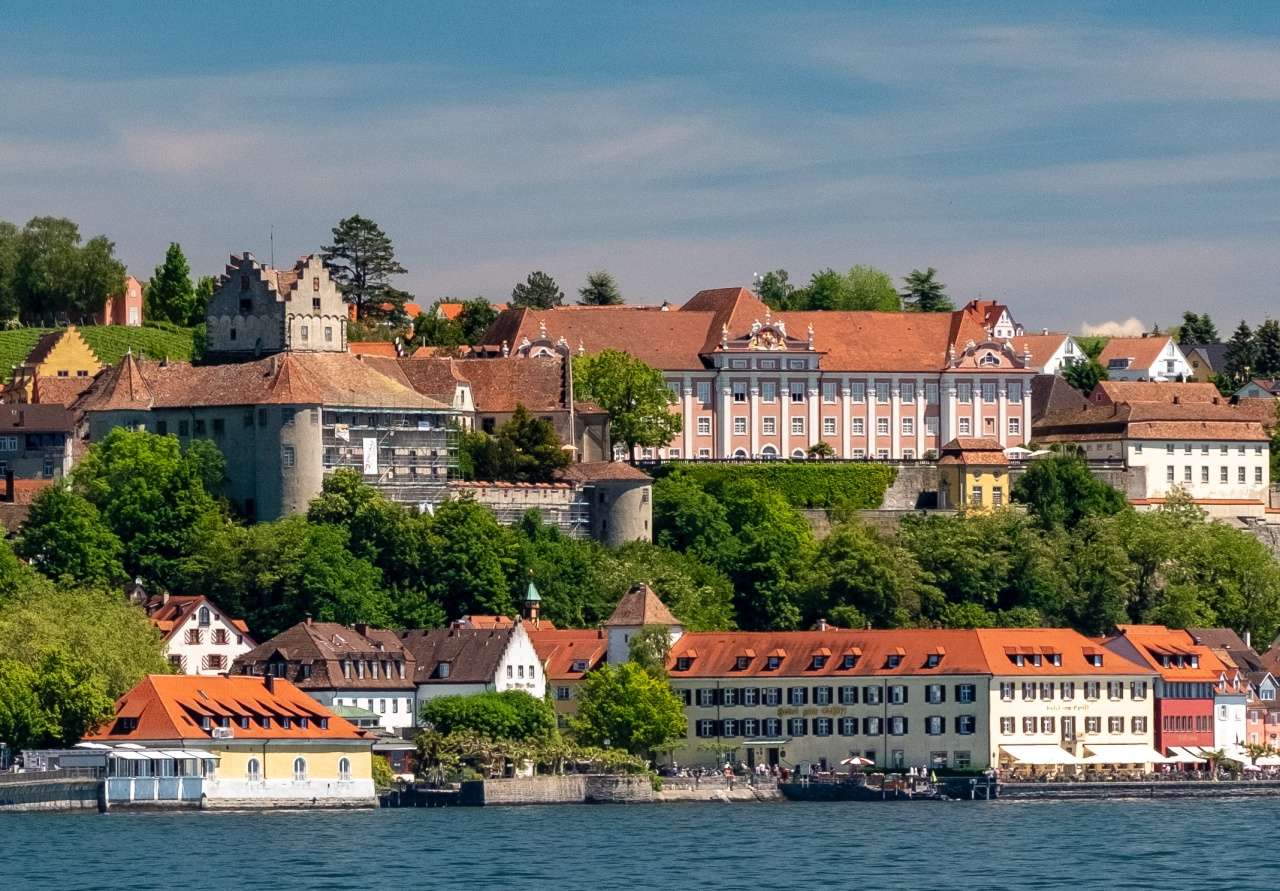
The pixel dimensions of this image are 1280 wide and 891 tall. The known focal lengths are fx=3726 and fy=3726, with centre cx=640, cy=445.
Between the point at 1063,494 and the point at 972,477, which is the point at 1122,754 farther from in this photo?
the point at 972,477

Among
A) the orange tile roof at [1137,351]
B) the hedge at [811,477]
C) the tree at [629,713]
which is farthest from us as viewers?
the orange tile roof at [1137,351]

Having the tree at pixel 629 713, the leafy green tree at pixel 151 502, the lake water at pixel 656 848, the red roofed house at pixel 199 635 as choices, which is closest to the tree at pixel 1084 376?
the leafy green tree at pixel 151 502

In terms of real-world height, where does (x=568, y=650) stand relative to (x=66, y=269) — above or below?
below

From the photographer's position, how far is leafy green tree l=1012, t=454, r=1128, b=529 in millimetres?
130125

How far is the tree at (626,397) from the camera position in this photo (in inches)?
5162

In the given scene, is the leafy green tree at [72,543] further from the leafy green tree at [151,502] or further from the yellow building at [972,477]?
the yellow building at [972,477]

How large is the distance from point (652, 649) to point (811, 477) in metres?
21.6

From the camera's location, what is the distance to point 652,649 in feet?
365

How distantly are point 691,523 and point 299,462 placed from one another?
14.7m

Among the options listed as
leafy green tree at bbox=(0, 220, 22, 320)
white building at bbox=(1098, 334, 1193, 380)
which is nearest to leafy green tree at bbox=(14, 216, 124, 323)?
leafy green tree at bbox=(0, 220, 22, 320)

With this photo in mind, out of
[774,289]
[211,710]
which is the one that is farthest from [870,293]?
[211,710]

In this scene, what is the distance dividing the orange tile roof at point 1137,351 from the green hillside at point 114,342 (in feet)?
178

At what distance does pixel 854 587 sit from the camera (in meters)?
119

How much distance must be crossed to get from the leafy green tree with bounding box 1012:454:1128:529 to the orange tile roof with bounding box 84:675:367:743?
35.8 metres
